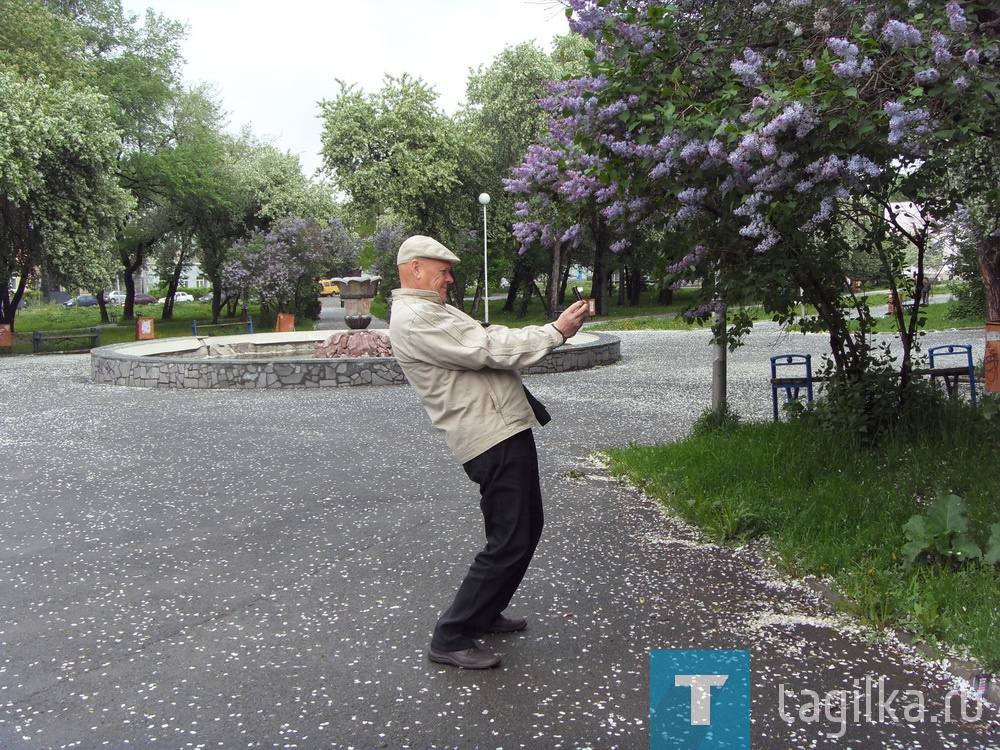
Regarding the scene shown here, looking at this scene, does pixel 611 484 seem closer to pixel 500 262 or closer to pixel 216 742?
pixel 216 742

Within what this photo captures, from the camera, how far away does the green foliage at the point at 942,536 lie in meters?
4.38

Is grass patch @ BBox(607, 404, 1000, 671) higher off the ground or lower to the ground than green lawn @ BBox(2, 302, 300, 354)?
lower

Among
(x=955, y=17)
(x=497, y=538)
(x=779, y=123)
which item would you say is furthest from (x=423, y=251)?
(x=955, y=17)

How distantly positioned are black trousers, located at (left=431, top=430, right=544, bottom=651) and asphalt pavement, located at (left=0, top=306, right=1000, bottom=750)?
193 mm

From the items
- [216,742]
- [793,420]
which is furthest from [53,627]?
[793,420]

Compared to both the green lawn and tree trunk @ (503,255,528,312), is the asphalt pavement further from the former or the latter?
tree trunk @ (503,255,528,312)

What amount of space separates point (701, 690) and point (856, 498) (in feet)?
8.18

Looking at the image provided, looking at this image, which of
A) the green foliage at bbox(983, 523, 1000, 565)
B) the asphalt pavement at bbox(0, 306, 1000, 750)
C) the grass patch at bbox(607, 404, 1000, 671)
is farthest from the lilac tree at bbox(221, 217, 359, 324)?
the green foliage at bbox(983, 523, 1000, 565)

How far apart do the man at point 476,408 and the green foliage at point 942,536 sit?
79.8 inches

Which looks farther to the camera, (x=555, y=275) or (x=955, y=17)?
(x=555, y=275)

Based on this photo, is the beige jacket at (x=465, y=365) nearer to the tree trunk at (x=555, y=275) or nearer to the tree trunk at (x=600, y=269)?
A: the tree trunk at (x=555, y=275)

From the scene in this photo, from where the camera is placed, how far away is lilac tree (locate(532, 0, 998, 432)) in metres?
4.00

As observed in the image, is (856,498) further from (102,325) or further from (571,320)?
(102,325)

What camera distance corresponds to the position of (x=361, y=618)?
4.33 meters
